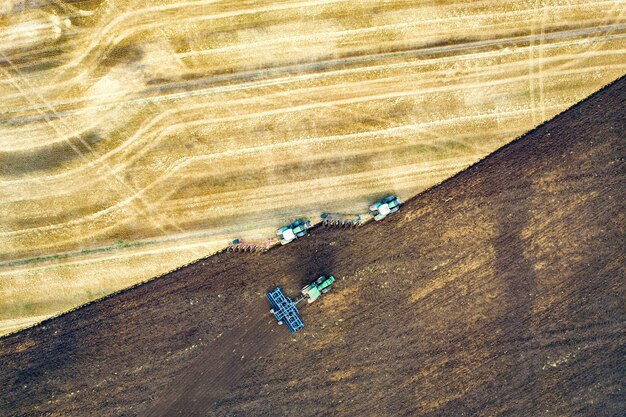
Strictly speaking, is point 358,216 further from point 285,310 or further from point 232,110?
point 232,110

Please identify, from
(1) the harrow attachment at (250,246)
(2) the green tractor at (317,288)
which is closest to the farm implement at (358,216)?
(2) the green tractor at (317,288)

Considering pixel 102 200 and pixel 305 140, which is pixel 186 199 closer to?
pixel 102 200

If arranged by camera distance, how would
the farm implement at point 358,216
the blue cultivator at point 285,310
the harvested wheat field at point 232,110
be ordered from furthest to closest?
the farm implement at point 358,216 < the blue cultivator at point 285,310 < the harvested wheat field at point 232,110

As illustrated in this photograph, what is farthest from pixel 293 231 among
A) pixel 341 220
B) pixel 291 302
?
pixel 291 302

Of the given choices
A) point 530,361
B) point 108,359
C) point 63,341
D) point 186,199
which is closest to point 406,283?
point 530,361

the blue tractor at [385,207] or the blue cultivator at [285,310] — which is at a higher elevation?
the blue tractor at [385,207]

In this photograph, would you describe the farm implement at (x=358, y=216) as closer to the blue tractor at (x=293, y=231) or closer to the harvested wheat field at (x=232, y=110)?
the harvested wheat field at (x=232, y=110)

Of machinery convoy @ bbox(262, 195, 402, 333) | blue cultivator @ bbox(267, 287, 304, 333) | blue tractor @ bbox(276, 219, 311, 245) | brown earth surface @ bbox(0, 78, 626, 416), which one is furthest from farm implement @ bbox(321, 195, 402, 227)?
blue cultivator @ bbox(267, 287, 304, 333)
